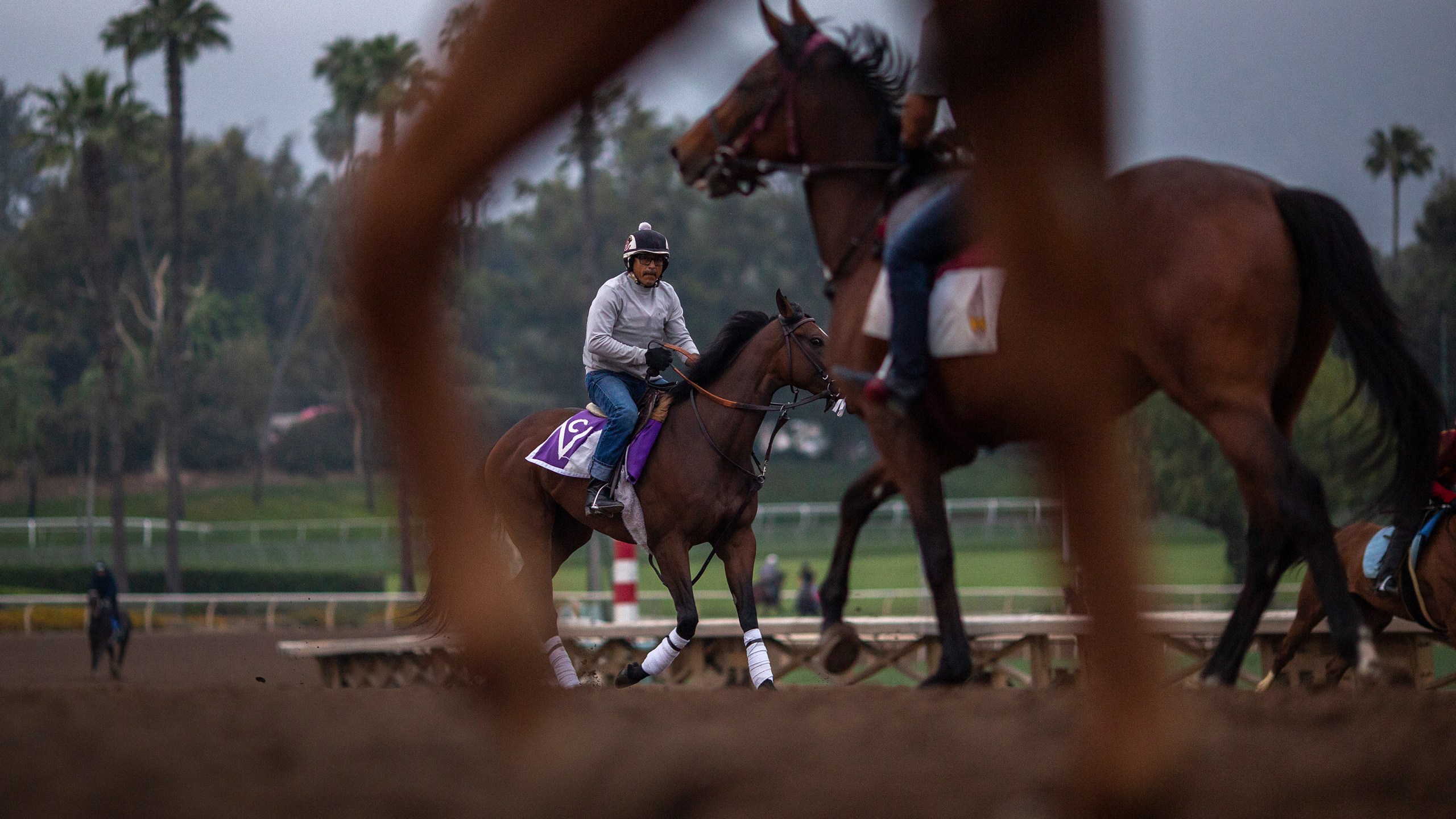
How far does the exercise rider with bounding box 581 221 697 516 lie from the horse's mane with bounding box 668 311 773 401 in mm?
82

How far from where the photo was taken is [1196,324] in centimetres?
399

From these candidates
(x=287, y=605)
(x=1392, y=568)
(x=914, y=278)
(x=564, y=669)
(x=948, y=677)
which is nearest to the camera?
(x=914, y=278)

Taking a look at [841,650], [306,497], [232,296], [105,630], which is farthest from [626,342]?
[232,296]

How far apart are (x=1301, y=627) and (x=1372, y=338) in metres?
4.64

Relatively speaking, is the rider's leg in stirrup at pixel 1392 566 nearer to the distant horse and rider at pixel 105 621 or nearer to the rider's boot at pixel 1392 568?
the rider's boot at pixel 1392 568

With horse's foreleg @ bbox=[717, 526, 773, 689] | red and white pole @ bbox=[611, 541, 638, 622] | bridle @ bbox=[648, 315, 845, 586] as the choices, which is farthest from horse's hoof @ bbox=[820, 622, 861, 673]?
red and white pole @ bbox=[611, 541, 638, 622]

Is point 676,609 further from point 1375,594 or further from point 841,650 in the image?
point 1375,594

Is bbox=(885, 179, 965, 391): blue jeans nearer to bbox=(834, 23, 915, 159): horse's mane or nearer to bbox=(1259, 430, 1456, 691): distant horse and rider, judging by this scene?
bbox=(834, 23, 915, 159): horse's mane

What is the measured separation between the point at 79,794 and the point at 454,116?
1.32 m

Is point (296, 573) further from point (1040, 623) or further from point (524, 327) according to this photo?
point (1040, 623)

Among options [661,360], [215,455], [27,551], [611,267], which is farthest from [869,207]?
Answer: [215,455]

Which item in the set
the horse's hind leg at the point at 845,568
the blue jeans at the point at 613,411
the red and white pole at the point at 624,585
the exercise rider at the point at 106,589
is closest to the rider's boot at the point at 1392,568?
the horse's hind leg at the point at 845,568

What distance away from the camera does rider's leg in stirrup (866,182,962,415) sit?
3.99 metres

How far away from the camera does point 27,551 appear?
148ft
